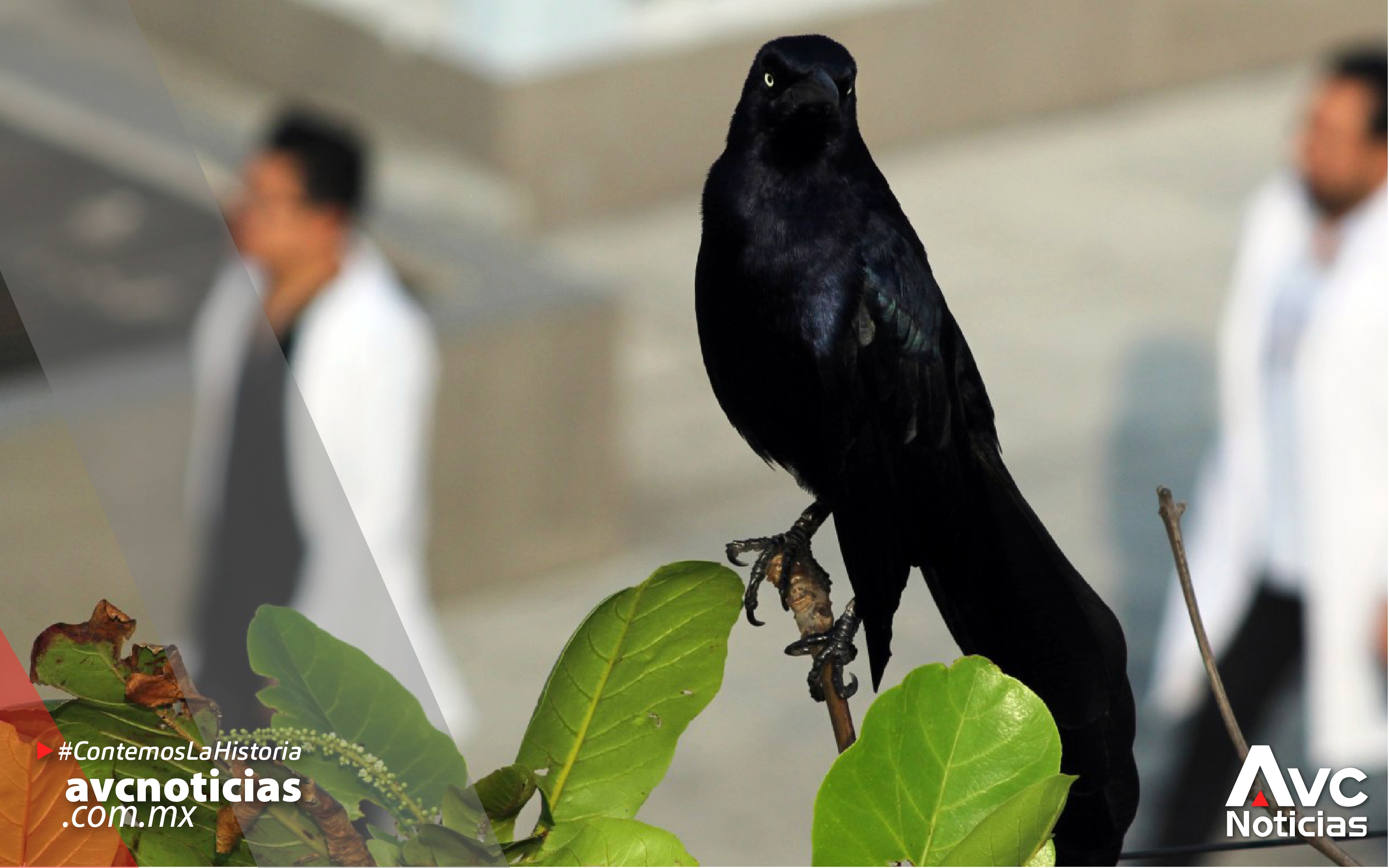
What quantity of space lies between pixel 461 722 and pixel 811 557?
4.30 meters

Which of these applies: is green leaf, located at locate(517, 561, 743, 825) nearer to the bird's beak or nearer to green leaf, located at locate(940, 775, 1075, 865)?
green leaf, located at locate(940, 775, 1075, 865)

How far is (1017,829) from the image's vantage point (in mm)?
820

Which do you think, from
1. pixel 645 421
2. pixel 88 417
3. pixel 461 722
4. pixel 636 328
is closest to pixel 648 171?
pixel 636 328

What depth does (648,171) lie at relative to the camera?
928 centimetres

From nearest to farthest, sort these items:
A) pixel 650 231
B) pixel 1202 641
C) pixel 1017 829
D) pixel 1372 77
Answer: pixel 1017 829
pixel 1202 641
pixel 1372 77
pixel 650 231

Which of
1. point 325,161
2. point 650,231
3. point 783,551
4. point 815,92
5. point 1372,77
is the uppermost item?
point 650,231

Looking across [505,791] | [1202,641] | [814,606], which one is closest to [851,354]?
[814,606]

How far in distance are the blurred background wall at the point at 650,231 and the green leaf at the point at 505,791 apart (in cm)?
197

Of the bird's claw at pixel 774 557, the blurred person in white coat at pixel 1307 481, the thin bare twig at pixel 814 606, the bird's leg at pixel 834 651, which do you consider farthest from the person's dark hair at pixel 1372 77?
the thin bare twig at pixel 814 606

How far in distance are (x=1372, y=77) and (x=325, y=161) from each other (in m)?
2.72

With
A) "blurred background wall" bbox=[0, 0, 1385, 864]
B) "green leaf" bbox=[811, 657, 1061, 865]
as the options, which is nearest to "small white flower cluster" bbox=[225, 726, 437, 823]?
"green leaf" bbox=[811, 657, 1061, 865]

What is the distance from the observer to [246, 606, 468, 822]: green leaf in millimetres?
891

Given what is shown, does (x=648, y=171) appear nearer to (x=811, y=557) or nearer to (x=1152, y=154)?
(x=1152, y=154)

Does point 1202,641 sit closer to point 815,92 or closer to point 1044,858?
point 1044,858
